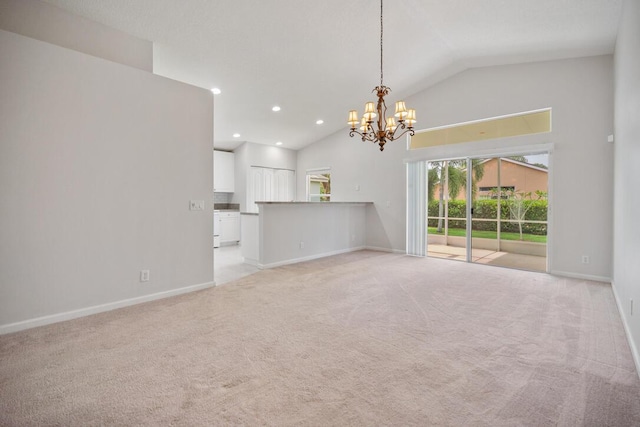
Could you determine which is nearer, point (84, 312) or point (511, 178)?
point (84, 312)

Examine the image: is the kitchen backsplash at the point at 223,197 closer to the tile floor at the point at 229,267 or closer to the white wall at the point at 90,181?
the tile floor at the point at 229,267

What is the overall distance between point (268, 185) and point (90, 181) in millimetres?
5542

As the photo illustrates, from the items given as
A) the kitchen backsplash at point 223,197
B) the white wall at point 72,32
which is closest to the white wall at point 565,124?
the white wall at point 72,32

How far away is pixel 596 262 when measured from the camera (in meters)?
4.57

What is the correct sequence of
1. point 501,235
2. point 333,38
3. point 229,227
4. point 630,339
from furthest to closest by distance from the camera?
1. point 229,227
2. point 501,235
3. point 333,38
4. point 630,339

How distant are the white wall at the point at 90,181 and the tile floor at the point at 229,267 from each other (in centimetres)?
69

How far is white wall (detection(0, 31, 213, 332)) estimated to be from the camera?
279cm

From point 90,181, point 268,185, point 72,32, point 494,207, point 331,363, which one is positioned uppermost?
point 72,32

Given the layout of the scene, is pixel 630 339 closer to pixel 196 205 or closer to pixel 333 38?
pixel 196 205

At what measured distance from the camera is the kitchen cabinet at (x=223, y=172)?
8.18m

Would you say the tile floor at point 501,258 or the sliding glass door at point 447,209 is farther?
the sliding glass door at point 447,209

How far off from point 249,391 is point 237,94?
16.3 ft

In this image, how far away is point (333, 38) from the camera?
A: 4.45 meters

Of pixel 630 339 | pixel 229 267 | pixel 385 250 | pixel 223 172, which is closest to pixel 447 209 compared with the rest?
pixel 385 250
